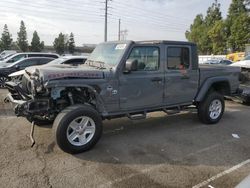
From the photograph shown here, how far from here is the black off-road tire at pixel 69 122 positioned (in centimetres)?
458

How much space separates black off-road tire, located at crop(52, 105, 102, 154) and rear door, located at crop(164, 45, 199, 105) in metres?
1.89

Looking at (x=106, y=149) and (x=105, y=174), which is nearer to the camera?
(x=105, y=174)

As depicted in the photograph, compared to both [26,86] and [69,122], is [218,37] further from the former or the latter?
[69,122]

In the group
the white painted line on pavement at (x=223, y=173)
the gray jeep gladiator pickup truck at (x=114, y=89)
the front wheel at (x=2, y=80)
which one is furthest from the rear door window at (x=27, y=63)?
the white painted line on pavement at (x=223, y=173)

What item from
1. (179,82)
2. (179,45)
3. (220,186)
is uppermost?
(179,45)

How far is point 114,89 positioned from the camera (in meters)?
5.27

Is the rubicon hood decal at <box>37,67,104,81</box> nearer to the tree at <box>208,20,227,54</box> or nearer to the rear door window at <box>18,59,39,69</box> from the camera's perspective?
the rear door window at <box>18,59,39,69</box>

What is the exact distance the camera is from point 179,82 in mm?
6234

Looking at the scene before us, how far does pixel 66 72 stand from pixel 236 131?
419 centimetres

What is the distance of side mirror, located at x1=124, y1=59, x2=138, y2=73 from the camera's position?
521cm

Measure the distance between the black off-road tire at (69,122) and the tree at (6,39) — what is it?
70800 mm

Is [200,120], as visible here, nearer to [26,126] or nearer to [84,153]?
[84,153]

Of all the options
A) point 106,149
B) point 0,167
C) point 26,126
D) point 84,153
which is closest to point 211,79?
point 106,149

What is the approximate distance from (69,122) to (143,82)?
178cm
